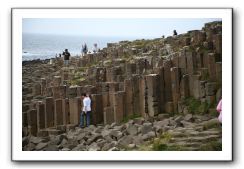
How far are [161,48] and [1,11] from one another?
1837mm

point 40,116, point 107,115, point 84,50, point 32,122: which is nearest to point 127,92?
point 107,115

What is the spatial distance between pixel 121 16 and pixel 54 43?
31.6 inches

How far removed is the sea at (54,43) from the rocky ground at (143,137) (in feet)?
2.89

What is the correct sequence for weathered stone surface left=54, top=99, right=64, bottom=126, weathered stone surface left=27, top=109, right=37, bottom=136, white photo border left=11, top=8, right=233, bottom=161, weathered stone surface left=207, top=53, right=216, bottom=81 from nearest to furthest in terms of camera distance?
white photo border left=11, top=8, right=233, bottom=161
weathered stone surface left=207, top=53, right=216, bottom=81
weathered stone surface left=27, top=109, right=37, bottom=136
weathered stone surface left=54, top=99, right=64, bottom=126

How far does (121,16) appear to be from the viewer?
1461cm

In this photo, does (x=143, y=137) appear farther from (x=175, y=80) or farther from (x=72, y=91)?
(x=72, y=91)

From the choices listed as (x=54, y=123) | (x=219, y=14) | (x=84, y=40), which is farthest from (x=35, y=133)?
(x=219, y=14)

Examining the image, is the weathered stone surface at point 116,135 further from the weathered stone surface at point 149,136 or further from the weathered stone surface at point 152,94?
the weathered stone surface at point 152,94

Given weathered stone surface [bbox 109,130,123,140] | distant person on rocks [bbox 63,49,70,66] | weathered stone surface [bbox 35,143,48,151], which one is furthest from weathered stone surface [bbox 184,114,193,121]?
weathered stone surface [bbox 35,143,48,151]

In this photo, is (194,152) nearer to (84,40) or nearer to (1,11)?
(84,40)

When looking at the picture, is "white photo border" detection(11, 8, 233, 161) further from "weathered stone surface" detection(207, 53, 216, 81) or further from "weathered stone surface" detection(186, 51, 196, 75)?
"weathered stone surface" detection(186, 51, 196, 75)

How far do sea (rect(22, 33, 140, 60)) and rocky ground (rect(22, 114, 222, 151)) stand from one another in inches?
34.7

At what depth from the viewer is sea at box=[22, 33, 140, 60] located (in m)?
14.6

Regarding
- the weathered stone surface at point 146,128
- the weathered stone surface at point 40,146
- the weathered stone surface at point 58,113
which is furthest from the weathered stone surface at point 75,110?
the weathered stone surface at point 146,128
